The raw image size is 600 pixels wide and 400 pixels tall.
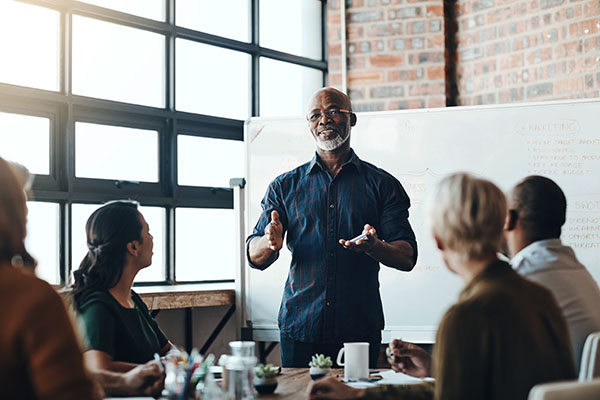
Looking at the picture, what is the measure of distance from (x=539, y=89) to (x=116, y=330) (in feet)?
10.4

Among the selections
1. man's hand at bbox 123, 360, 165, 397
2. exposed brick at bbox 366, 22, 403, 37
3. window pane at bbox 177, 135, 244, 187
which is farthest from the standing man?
exposed brick at bbox 366, 22, 403, 37

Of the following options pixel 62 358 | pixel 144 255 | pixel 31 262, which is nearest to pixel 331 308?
pixel 144 255

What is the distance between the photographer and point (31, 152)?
12.5 ft

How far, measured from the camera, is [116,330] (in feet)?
6.88

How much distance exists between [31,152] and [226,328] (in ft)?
5.30

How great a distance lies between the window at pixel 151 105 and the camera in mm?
3828

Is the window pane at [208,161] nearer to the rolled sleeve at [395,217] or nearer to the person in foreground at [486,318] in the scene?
the rolled sleeve at [395,217]

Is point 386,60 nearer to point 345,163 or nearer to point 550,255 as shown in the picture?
point 345,163

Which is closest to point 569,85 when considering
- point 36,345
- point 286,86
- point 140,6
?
point 286,86

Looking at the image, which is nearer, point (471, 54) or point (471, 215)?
point (471, 215)

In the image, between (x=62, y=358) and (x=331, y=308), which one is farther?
(x=331, y=308)

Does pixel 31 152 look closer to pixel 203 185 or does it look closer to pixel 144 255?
pixel 203 185

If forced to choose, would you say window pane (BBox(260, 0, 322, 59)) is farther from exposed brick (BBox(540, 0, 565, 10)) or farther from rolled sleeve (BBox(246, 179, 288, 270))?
rolled sleeve (BBox(246, 179, 288, 270))

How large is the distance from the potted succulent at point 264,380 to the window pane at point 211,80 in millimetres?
2791
